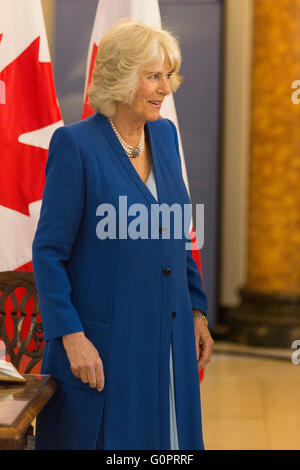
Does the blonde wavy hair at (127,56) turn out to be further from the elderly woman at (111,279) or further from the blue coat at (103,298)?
the blue coat at (103,298)

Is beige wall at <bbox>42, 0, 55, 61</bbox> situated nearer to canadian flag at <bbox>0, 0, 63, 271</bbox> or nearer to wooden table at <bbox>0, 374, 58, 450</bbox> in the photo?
canadian flag at <bbox>0, 0, 63, 271</bbox>

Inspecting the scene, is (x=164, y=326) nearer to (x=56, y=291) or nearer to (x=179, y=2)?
(x=56, y=291)

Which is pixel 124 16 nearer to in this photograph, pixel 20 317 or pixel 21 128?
pixel 21 128

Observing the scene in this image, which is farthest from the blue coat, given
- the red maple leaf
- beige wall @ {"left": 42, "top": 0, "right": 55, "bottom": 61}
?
beige wall @ {"left": 42, "top": 0, "right": 55, "bottom": 61}

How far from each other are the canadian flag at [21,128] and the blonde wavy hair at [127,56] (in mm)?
1125

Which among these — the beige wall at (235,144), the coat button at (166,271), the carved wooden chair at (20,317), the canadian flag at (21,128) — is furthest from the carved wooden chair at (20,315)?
the beige wall at (235,144)

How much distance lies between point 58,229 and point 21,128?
1270 millimetres

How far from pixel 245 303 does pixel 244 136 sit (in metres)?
1.82

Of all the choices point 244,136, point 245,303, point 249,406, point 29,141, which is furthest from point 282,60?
point 29,141

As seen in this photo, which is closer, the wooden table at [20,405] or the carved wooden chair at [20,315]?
the wooden table at [20,405]

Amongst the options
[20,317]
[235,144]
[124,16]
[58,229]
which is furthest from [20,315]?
[235,144]

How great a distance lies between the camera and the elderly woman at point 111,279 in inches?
67.7

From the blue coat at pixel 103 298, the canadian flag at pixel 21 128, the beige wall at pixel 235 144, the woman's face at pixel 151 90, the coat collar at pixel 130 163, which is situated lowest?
the blue coat at pixel 103 298

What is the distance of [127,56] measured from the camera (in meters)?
1.76
